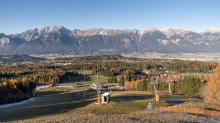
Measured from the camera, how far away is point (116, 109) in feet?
118

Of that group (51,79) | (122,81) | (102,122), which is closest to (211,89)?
(102,122)

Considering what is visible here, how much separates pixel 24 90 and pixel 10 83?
20.6 ft

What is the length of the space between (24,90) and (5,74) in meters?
124

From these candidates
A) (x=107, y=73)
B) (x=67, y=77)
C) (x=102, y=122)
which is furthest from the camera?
(x=107, y=73)

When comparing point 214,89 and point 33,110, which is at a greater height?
point 214,89

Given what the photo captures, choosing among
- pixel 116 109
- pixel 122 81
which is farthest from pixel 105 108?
pixel 122 81

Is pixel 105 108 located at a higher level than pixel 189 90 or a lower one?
higher

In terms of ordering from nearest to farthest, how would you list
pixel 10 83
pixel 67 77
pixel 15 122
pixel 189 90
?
pixel 15 122
pixel 10 83
pixel 189 90
pixel 67 77

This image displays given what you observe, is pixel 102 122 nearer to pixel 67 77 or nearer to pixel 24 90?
Answer: pixel 24 90

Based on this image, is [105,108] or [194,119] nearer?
[194,119]

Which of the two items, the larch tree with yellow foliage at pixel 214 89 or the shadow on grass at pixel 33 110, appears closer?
the shadow on grass at pixel 33 110

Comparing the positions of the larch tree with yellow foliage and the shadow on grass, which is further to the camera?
the larch tree with yellow foliage

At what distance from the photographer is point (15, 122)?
26297 mm

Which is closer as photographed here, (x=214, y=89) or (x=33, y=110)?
(x=33, y=110)
